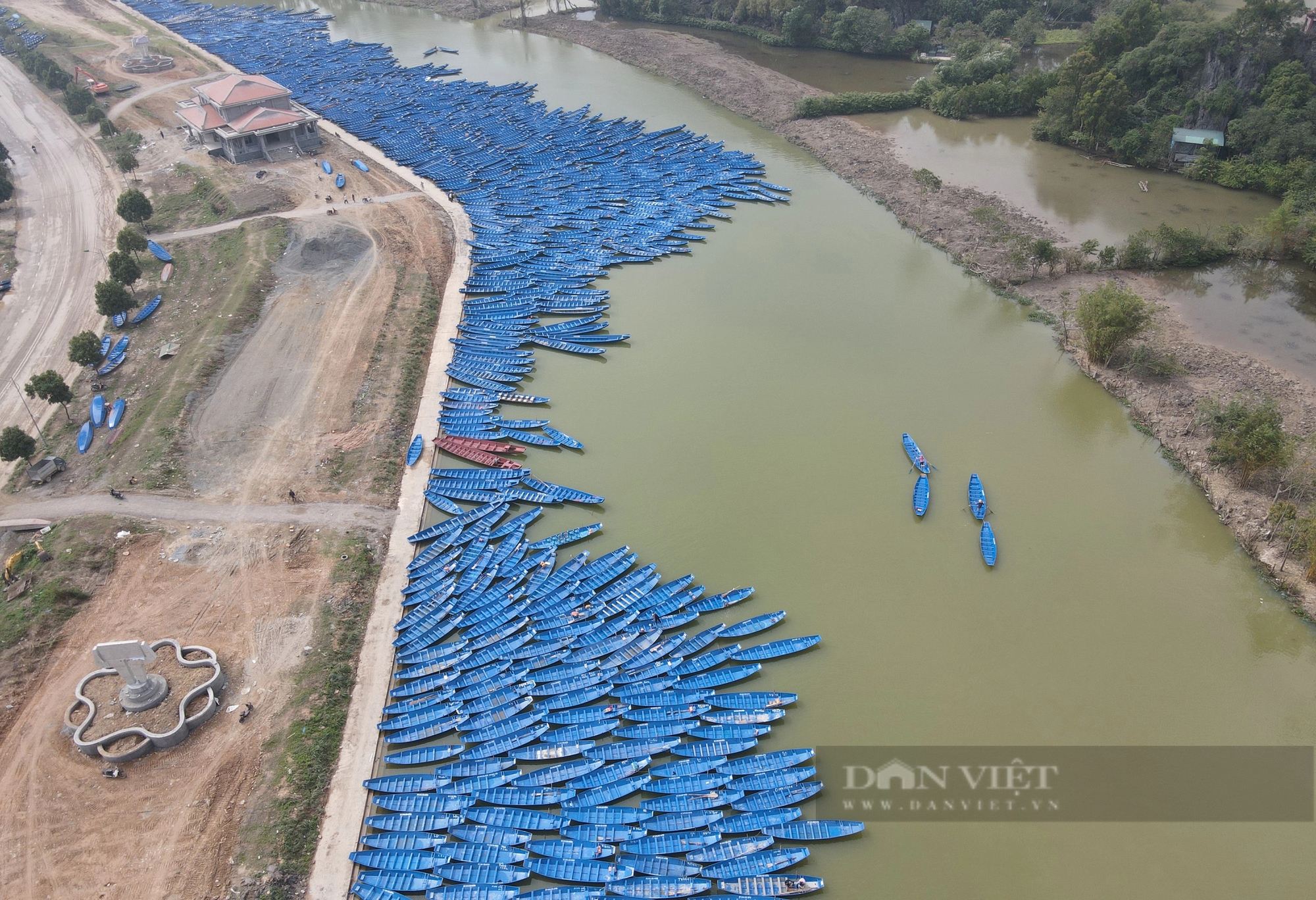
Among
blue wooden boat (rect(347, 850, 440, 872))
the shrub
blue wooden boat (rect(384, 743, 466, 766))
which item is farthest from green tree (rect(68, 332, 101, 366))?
the shrub

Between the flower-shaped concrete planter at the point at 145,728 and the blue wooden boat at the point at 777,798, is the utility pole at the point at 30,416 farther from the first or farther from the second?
the blue wooden boat at the point at 777,798

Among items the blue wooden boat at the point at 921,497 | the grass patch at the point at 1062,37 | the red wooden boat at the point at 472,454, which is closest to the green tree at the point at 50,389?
the red wooden boat at the point at 472,454

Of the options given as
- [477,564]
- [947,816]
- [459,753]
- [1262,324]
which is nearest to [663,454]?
[477,564]

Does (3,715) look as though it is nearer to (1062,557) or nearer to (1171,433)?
(1062,557)

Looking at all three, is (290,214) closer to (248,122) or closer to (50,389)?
(248,122)

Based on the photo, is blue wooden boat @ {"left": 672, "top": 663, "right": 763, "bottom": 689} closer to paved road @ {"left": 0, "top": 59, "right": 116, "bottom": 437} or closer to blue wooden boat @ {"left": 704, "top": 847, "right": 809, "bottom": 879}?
blue wooden boat @ {"left": 704, "top": 847, "right": 809, "bottom": 879}

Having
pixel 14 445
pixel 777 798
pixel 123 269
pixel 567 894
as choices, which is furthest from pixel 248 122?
pixel 777 798
